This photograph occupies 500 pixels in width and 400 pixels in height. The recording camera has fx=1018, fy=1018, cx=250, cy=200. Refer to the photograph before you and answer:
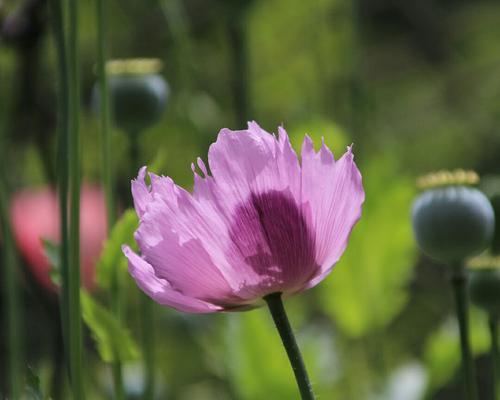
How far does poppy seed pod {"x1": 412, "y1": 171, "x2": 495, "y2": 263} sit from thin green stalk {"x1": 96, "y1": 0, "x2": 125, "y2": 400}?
0.11 m

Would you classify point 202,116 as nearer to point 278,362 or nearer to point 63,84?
point 278,362

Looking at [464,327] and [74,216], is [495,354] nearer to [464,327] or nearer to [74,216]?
[464,327]

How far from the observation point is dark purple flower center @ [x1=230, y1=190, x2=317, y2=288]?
248mm

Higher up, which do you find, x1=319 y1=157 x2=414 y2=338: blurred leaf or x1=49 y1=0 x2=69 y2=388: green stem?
x1=49 y1=0 x2=69 y2=388: green stem

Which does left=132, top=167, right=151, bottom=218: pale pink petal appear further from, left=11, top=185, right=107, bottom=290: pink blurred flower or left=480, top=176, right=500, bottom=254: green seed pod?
left=11, top=185, right=107, bottom=290: pink blurred flower

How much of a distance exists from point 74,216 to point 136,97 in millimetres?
179

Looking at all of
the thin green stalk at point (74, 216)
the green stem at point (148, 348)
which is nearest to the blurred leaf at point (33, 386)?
the thin green stalk at point (74, 216)

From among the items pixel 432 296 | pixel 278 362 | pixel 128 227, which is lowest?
pixel 432 296

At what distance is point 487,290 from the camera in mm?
354

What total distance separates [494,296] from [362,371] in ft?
1.10

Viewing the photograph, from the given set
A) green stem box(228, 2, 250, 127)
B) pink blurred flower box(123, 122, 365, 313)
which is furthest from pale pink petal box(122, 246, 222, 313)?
green stem box(228, 2, 250, 127)

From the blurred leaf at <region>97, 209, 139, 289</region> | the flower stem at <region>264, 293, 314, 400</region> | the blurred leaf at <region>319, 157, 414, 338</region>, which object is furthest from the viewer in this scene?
the blurred leaf at <region>319, 157, 414, 338</region>

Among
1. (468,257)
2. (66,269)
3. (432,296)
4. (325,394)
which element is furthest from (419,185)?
(432,296)

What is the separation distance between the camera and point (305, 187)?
248 mm
